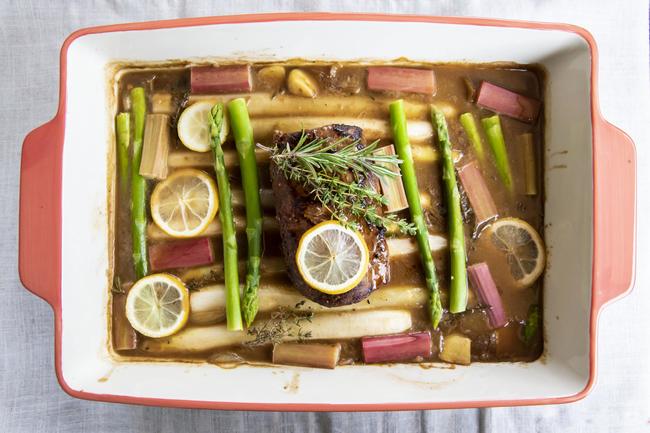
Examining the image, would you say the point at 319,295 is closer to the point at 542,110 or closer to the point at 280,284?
the point at 280,284

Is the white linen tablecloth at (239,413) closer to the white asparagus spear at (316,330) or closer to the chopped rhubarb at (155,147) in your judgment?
the white asparagus spear at (316,330)

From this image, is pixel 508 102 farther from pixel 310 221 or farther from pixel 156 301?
pixel 156 301

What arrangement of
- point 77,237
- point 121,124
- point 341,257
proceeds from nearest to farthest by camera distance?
point 341,257 → point 77,237 → point 121,124

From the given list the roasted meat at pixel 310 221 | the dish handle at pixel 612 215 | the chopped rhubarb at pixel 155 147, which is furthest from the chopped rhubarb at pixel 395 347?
the chopped rhubarb at pixel 155 147

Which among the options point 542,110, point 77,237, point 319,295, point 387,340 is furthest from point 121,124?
point 542,110

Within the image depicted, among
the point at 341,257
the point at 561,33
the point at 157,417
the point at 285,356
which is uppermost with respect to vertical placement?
the point at 561,33

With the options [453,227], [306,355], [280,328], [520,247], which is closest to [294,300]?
[280,328]

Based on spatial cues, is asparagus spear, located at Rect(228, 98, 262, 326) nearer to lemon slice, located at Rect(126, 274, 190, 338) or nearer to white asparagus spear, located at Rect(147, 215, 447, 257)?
white asparagus spear, located at Rect(147, 215, 447, 257)
